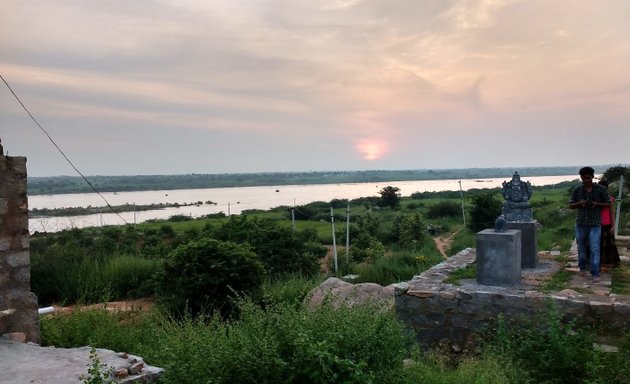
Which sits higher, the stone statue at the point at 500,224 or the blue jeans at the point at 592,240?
the stone statue at the point at 500,224

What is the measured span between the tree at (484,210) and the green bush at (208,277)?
13.1 metres

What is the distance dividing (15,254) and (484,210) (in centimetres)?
1801

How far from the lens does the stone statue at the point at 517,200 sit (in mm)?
9117

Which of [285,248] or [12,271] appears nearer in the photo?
[12,271]

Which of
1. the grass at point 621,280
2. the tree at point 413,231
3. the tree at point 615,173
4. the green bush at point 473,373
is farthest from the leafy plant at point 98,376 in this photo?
the tree at point 615,173

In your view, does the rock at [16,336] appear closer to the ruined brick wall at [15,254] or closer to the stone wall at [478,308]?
the ruined brick wall at [15,254]

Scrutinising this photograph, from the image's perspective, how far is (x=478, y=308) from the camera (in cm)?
684

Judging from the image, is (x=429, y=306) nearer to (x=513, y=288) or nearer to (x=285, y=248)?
(x=513, y=288)

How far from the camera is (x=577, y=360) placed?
5570mm

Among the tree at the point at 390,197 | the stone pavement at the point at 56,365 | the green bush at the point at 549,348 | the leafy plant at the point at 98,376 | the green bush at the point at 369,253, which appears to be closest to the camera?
the leafy plant at the point at 98,376

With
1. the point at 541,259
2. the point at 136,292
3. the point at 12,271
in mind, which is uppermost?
the point at 12,271

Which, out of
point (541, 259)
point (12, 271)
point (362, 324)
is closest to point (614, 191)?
point (541, 259)

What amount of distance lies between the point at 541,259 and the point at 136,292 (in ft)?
28.1

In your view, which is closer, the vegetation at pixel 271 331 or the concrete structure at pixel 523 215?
the vegetation at pixel 271 331
